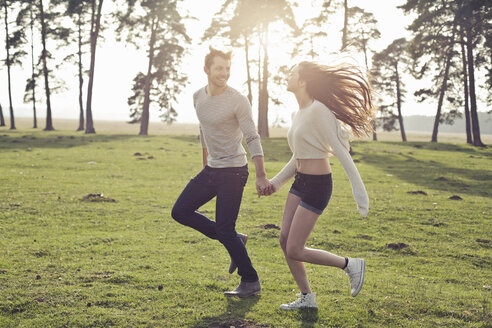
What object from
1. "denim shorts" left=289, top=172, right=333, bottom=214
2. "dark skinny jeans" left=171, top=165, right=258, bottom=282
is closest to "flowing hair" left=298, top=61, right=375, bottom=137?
"denim shorts" left=289, top=172, right=333, bottom=214

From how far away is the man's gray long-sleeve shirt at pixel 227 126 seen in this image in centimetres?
529

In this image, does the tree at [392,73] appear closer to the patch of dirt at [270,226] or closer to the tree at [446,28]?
the tree at [446,28]

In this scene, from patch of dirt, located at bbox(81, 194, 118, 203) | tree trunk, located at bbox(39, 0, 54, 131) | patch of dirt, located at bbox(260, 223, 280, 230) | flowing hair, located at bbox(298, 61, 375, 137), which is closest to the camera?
flowing hair, located at bbox(298, 61, 375, 137)

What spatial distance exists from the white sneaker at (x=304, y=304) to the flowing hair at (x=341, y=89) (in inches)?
77.4

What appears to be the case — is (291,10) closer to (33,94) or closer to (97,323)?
(33,94)

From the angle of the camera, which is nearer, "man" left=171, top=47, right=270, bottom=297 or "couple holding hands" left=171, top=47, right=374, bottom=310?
"couple holding hands" left=171, top=47, right=374, bottom=310

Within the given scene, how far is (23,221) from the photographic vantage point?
986 cm

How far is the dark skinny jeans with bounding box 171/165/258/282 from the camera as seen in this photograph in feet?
17.6

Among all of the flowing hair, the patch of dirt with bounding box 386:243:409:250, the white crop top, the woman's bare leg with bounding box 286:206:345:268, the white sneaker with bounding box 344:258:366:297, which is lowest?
the patch of dirt with bounding box 386:243:409:250

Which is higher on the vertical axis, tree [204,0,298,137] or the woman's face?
tree [204,0,298,137]

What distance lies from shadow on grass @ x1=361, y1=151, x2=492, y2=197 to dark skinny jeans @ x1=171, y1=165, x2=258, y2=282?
483 inches

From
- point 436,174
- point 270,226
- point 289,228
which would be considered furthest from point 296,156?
point 436,174

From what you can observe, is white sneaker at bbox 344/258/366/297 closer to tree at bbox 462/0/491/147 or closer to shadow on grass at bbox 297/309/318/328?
shadow on grass at bbox 297/309/318/328

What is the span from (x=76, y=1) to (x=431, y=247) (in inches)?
1502
